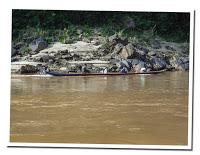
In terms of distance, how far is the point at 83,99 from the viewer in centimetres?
718

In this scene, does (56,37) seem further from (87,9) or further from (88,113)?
(88,113)

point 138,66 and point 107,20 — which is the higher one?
point 107,20

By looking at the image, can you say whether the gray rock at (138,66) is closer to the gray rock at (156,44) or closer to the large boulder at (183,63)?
the gray rock at (156,44)

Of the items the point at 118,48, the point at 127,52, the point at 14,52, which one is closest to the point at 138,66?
the point at 127,52

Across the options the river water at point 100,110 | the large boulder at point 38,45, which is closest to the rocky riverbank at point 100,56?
the large boulder at point 38,45

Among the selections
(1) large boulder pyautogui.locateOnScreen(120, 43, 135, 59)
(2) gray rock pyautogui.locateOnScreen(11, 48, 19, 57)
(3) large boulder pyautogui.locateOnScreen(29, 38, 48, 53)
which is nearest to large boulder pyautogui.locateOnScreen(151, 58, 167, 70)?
(1) large boulder pyautogui.locateOnScreen(120, 43, 135, 59)

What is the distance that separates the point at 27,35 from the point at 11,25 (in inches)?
9.3

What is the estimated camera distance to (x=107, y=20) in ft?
23.6

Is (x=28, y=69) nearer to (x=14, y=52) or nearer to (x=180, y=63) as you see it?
(x=14, y=52)

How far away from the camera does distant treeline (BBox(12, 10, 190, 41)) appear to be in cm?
713

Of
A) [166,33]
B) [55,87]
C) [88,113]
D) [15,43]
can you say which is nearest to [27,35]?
[15,43]

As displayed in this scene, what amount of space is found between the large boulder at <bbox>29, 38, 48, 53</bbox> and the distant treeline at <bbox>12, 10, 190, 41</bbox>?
16 cm

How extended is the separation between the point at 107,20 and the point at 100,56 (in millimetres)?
448

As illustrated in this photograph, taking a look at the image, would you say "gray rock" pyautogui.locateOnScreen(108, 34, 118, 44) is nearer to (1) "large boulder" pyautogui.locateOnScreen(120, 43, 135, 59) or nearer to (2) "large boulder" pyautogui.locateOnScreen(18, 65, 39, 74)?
(1) "large boulder" pyautogui.locateOnScreen(120, 43, 135, 59)
